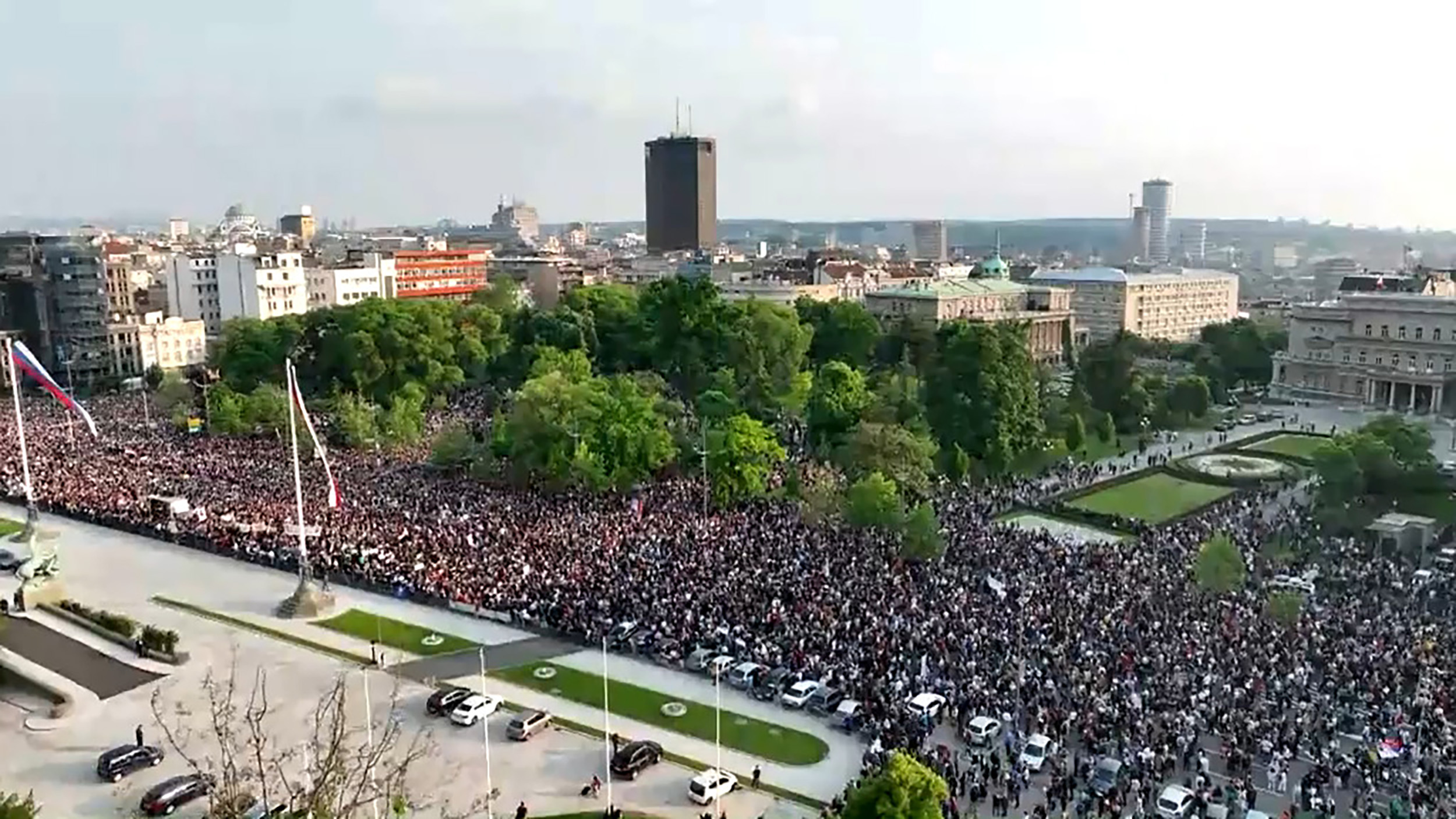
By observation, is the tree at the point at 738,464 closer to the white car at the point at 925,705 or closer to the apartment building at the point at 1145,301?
the white car at the point at 925,705

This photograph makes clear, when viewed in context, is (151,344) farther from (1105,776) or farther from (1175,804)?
(1175,804)

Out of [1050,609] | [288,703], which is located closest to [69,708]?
[288,703]

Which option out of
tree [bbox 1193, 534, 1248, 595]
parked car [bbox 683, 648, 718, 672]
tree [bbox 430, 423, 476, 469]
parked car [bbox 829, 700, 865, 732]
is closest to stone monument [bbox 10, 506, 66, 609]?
tree [bbox 430, 423, 476, 469]

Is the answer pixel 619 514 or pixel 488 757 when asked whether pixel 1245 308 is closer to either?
pixel 619 514

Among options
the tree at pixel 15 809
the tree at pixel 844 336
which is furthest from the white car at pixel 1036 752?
the tree at pixel 844 336

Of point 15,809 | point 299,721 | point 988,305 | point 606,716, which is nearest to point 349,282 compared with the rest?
point 988,305
